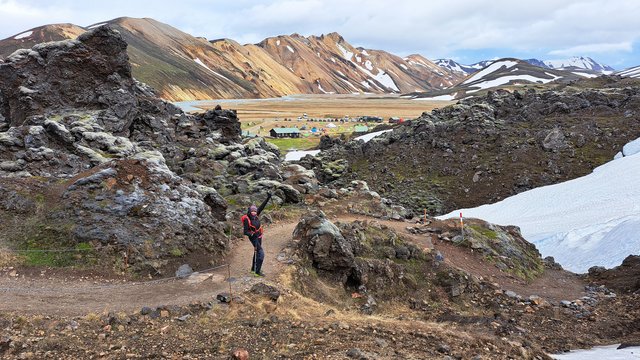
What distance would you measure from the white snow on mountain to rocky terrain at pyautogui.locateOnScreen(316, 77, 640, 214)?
6.88 metres

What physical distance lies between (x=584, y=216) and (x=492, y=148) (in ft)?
94.9

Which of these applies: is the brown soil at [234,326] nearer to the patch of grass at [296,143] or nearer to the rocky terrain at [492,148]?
the rocky terrain at [492,148]

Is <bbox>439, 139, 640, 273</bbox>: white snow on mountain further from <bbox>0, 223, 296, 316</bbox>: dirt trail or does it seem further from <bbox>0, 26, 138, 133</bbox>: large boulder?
<bbox>0, 26, 138, 133</bbox>: large boulder

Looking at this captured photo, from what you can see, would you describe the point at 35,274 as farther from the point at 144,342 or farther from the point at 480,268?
the point at 480,268

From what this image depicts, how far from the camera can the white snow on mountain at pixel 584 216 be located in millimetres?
31844

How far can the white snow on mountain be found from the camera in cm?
3184

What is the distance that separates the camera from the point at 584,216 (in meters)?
37.9

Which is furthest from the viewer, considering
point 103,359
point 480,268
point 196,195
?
point 480,268

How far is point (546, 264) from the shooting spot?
104 ft

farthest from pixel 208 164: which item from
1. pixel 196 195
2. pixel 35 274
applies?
pixel 35 274

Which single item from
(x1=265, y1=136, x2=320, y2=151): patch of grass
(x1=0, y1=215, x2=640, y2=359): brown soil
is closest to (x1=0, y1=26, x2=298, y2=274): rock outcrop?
(x1=0, y1=215, x2=640, y2=359): brown soil

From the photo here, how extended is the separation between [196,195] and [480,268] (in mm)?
17491

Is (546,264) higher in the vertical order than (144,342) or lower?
lower

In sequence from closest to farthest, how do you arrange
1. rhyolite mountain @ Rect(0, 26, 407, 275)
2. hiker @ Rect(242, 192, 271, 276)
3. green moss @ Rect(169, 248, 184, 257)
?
hiker @ Rect(242, 192, 271, 276) < rhyolite mountain @ Rect(0, 26, 407, 275) < green moss @ Rect(169, 248, 184, 257)
